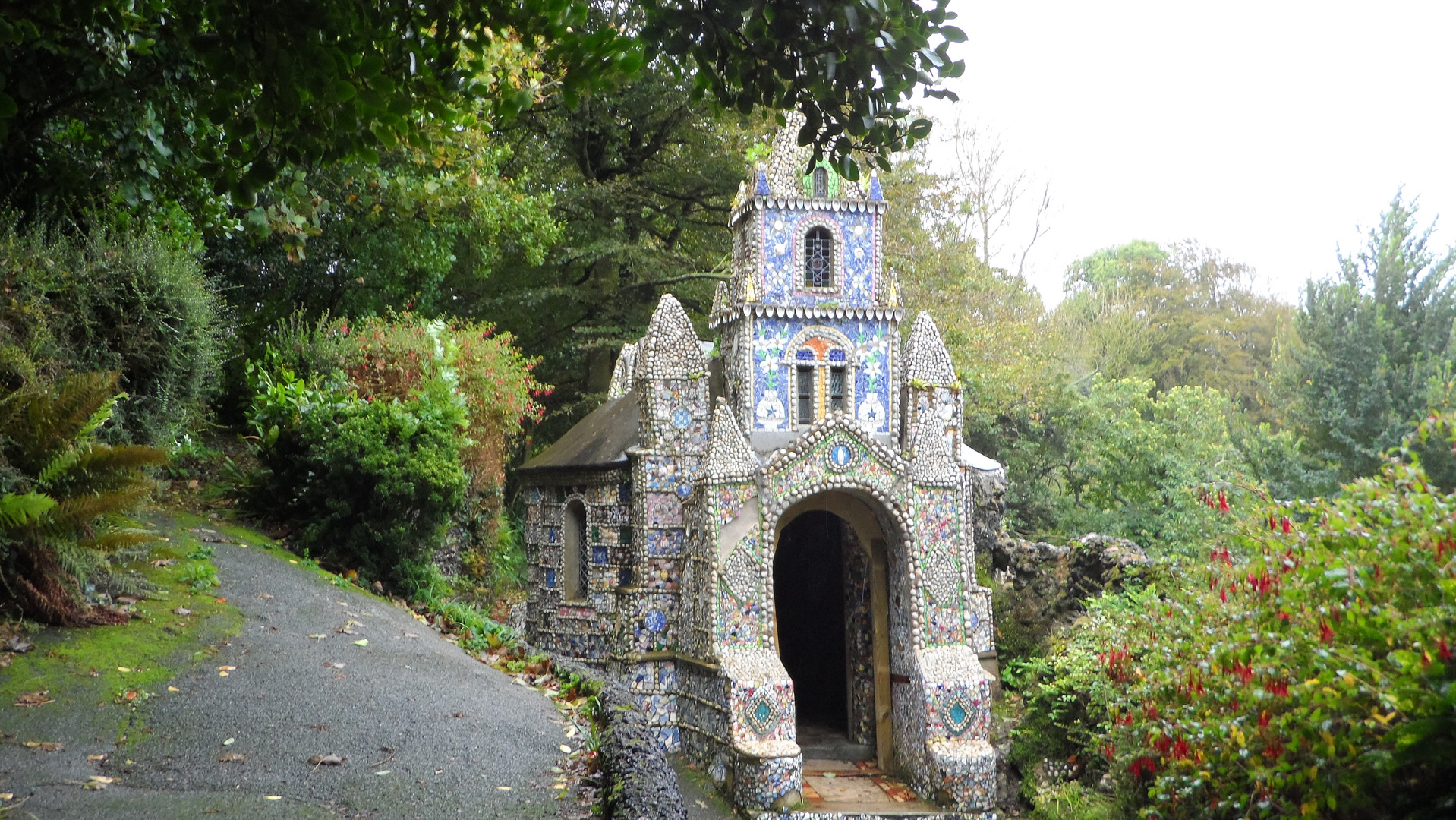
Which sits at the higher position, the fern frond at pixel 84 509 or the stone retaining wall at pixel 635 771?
the fern frond at pixel 84 509

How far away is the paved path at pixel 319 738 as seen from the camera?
21.0 ft

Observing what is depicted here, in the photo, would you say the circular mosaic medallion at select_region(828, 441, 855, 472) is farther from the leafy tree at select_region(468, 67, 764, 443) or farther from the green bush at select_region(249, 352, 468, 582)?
the leafy tree at select_region(468, 67, 764, 443)

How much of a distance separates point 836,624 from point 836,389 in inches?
201

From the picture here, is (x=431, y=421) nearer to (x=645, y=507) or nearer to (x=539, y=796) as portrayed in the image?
(x=645, y=507)

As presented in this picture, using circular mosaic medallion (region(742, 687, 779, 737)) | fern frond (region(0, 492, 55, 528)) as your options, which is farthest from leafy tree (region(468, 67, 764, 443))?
fern frond (region(0, 492, 55, 528))

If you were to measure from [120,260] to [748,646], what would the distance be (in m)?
8.31

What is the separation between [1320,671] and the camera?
16.9 feet

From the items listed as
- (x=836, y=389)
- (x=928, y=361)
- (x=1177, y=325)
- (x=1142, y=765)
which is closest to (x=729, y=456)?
(x=836, y=389)

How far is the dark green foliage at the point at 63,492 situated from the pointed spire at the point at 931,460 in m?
9.07

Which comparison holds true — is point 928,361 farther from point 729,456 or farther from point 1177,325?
point 1177,325

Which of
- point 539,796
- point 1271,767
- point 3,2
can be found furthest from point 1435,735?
point 3,2

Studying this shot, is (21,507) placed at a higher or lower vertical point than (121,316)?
lower

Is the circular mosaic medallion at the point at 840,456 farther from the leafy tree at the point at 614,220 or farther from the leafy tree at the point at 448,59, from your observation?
the leafy tree at the point at 614,220

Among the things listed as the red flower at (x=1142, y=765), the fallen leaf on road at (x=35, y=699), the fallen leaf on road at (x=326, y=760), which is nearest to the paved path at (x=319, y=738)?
the fallen leaf on road at (x=326, y=760)
